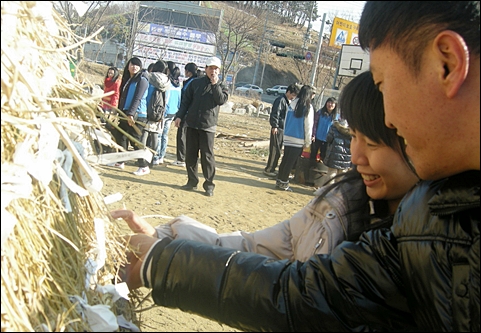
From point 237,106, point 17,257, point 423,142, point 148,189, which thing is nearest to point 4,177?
point 17,257

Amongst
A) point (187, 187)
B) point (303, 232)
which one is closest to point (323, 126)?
point (187, 187)

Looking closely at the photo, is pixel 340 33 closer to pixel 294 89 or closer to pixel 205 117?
pixel 294 89

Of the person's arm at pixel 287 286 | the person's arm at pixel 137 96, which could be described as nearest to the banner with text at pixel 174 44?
the person's arm at pixel 137 96

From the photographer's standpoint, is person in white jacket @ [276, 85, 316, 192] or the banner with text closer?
person in white jacket @ [276, 85, 316, 192]

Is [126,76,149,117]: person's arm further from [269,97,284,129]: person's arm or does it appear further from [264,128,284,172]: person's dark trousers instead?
[264,128,284,172]: person's dark trousers

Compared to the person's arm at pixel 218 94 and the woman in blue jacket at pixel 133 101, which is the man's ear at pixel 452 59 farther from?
the woman in blue jacket at pixel 133 101

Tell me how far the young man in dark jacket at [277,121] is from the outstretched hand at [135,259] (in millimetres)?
7511

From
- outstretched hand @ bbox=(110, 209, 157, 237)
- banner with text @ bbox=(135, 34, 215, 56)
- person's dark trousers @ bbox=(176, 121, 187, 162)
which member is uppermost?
banner with text @ bbox=(135, 34, 215, 56)

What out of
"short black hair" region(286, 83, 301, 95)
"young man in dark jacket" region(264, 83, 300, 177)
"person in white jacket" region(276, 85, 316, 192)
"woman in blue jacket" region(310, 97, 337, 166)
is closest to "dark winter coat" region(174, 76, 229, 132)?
"person in white jacket" region(276, 85, 316, 192)

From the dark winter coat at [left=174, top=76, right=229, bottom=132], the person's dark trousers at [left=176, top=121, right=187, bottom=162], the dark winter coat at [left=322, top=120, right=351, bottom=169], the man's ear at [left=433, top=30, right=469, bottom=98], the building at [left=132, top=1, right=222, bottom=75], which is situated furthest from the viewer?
the building at [left=132, top=1, right=222, bottom=75]

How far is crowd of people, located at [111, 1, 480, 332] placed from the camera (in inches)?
39.0

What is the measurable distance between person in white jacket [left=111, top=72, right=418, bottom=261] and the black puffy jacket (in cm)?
30

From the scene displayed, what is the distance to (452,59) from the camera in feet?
3.12

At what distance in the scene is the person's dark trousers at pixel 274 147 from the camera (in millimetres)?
9641
